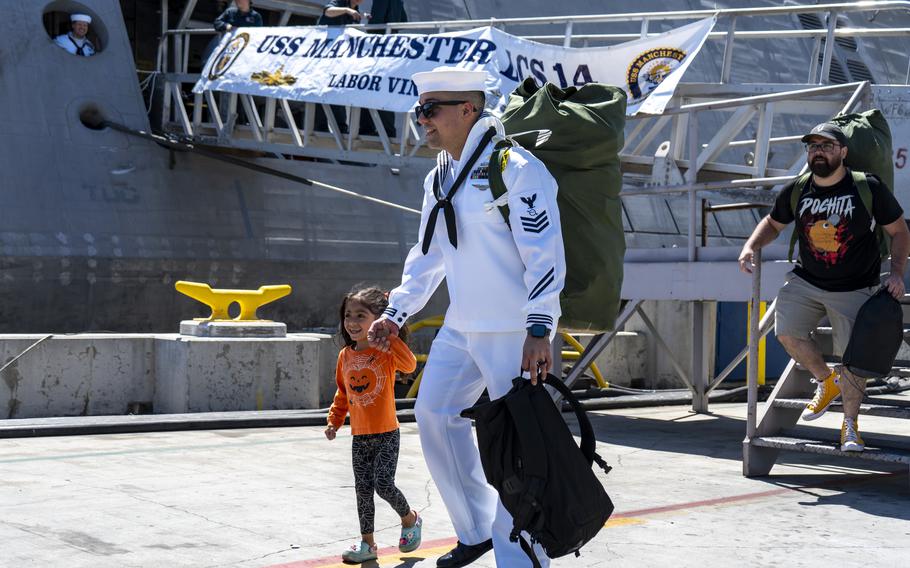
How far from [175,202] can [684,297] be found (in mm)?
7788

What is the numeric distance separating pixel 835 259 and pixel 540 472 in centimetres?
376

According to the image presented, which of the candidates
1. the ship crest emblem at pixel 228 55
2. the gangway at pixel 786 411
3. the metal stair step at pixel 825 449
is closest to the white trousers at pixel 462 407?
the metal stair step at pixel 825 449

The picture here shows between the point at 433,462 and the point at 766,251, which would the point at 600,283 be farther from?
the point at 766,251

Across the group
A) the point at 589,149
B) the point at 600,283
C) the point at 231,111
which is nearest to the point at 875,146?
the point at 589,149

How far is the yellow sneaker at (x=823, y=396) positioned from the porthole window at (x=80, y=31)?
1122cm

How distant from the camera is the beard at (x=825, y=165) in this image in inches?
284

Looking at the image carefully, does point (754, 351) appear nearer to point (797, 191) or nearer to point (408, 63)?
point (797, 191)

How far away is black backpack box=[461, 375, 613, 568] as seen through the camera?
14.0 feet

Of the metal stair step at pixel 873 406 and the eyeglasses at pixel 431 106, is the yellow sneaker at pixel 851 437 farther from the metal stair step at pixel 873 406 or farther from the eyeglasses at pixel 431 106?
the eyeglasses at pixel 431 106

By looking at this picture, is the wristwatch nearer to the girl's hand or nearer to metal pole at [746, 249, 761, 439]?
the girl's hand

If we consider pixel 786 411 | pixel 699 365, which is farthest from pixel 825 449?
pixel 699 365

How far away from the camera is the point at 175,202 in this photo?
50.7 ft

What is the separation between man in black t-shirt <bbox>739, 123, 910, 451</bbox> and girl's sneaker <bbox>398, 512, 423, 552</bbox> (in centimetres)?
317

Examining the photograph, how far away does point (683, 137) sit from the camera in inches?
499
